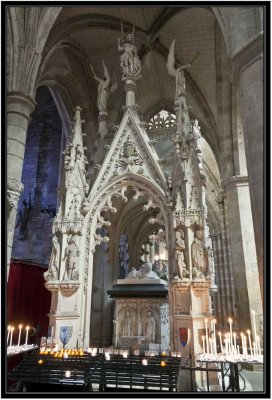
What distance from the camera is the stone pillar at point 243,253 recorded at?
9.04 metres

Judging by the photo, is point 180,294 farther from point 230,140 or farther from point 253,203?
point 230,140

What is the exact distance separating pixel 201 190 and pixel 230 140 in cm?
549

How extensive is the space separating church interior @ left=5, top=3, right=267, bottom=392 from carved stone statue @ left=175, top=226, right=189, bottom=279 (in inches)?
1.0

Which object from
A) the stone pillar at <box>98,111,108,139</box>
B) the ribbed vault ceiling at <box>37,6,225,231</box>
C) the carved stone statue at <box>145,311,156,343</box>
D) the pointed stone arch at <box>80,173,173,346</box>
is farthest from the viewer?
the ribbed vault ceiling at <box>37,6,225,231</box>

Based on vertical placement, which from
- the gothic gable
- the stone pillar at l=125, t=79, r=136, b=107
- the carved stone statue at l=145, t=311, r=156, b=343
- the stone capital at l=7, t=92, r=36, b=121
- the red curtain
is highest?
the stone pillar at l=125, t=79, r=136, b=107

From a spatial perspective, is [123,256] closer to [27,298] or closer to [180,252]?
[27,298]

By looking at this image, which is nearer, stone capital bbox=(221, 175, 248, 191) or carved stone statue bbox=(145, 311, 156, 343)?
carved stone statue bbox=(145, 311, 156, 343)

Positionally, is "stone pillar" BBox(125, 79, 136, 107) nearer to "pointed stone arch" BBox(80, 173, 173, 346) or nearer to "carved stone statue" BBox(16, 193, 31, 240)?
"pointed stone arch" BBox(80, 173, 173, 346)

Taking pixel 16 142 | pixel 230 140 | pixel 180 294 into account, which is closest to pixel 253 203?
pixel 180 294

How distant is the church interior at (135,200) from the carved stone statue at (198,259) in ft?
0.07

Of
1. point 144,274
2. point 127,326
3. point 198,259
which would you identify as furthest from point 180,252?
point 127,326

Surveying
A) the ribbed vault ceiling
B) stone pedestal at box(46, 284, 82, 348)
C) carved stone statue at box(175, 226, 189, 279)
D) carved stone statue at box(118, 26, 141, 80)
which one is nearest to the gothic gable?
carved stone statue at box(175, 226, 189, 279)

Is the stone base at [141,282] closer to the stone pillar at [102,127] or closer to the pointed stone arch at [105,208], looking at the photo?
the pointed stone arch at [105,208]

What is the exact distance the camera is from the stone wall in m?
14.3
